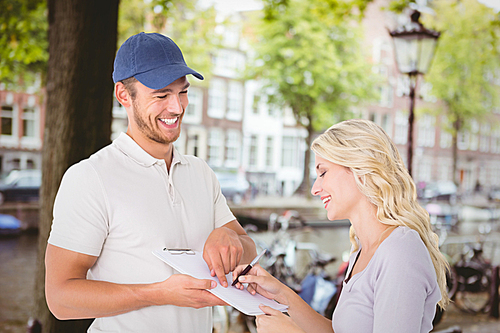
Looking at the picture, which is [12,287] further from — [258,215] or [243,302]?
[258,215]

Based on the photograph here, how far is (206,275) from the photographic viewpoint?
1.39 metres

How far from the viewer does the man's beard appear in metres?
1.59

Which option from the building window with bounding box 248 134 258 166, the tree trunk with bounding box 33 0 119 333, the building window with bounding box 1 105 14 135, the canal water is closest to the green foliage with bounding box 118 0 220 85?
the canal water

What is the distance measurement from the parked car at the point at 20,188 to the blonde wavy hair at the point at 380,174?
1515 centimetres

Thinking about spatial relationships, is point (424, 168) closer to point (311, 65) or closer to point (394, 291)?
point (311, 65)

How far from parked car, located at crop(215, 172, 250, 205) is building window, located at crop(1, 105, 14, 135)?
999cm

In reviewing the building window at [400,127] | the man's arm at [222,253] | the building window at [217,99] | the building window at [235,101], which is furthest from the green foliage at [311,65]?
the man's arm at [222,253]

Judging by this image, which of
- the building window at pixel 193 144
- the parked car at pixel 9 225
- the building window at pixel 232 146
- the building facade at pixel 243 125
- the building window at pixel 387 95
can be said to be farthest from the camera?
the building window at pixel 387 95

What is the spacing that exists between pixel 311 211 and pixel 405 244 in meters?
17.3

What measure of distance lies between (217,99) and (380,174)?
24475mm

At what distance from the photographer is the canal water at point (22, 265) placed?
5.87 meters

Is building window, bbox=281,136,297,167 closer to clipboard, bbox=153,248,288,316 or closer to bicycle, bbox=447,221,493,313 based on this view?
bicycle, bbox=447,221,493,313

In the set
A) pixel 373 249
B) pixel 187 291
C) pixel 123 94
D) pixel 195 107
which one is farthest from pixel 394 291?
pixel 195 107

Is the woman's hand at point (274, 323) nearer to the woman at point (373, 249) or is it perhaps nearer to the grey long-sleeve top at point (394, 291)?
the woman at point (373, 249)
